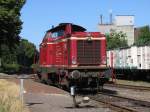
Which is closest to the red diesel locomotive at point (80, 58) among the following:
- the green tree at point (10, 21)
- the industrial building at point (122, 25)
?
the green tree at point (10, 21)

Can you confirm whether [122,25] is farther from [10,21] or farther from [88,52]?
[88,52]

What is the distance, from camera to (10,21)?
67.7 meters

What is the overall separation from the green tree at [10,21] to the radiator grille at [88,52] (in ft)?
134

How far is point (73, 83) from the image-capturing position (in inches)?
1055

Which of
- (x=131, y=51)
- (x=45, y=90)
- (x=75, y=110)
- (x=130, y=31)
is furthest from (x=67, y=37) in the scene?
(x=130, y=31)

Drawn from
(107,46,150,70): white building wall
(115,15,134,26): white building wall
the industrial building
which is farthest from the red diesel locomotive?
(115,15,134,26): white building wall

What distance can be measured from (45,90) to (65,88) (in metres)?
2.48

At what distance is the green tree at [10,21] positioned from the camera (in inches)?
2650

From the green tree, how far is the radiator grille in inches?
1607

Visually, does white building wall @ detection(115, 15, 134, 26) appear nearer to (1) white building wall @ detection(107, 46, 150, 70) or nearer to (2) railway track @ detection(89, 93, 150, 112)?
(1) white building wall @ detection(107, 46, 150, 70)

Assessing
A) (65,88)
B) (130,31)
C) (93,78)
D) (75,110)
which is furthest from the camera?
(130,31)

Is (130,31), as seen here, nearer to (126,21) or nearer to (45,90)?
(126,21)

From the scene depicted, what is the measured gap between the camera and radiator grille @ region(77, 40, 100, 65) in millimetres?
26875

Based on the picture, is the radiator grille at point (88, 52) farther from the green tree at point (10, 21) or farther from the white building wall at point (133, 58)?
the green tree at point (10, 21)
